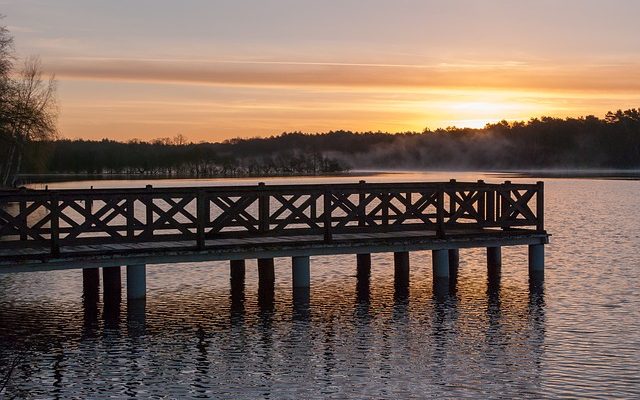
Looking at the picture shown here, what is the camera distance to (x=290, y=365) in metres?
16.4

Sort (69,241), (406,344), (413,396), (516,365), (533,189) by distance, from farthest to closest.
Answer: (533,189) → (69,241) → (406,344) → (516,365) → (413,396)

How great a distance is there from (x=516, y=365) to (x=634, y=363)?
2191mm

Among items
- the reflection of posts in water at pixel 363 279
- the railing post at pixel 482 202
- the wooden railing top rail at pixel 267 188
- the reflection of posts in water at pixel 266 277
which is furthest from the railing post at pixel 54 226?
the railing post at pixel 482 202

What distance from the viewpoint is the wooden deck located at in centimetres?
2075

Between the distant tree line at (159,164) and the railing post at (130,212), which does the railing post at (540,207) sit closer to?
the railing post at (130,212)

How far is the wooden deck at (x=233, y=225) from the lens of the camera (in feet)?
68.1

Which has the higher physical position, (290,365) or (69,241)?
(69,241)

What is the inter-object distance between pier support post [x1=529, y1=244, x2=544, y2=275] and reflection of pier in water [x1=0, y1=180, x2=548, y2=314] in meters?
0.03

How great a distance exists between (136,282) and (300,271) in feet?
14.5

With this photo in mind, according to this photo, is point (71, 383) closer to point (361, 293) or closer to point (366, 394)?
point (366, 394)

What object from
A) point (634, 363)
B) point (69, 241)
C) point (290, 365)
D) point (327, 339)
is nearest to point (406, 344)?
point (327, 339)

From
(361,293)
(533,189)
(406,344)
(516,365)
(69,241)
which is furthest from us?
(533,189)

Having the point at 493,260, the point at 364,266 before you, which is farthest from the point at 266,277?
the point at 493,260

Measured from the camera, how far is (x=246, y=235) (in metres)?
24.0
